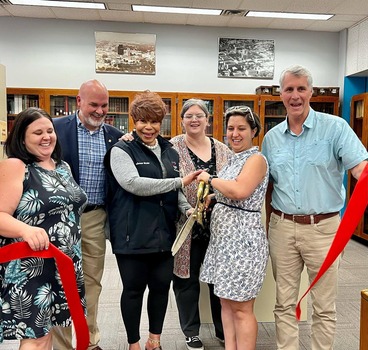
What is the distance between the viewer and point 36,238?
1.44 meters

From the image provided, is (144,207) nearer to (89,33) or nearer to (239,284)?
(239,284)

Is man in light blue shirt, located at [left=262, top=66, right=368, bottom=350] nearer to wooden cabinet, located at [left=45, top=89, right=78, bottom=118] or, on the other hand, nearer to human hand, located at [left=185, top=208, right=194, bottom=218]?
human hand, located at [left=185, top=208, right=194, bottom=218]

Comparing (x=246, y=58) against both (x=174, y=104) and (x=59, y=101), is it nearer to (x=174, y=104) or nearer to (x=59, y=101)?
(x=174, y=104)

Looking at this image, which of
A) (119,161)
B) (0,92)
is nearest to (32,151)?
(119,161)

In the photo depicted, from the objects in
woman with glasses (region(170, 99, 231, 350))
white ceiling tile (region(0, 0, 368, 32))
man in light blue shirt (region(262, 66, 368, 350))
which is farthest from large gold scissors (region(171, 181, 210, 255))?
white ceiling tile (region(0, 0, 368, 32))

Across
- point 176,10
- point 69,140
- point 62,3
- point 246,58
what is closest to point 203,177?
point 69,140

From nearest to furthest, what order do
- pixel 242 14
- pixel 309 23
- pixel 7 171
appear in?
pixel 7 171, pixel 242 14, pixel 309 23

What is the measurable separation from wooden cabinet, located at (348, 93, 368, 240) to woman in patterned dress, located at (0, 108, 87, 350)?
4.67 metres

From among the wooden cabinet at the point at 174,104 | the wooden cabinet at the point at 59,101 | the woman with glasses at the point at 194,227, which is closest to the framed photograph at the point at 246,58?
the wooden cabinet at the point at 174,104

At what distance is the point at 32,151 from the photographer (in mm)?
1590

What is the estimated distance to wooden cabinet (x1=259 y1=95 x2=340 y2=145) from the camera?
5.90m

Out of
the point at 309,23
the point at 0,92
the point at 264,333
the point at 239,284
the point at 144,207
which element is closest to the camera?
the point at 239,284

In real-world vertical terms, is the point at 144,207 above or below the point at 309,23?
below

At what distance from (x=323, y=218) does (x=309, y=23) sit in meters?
4.84
